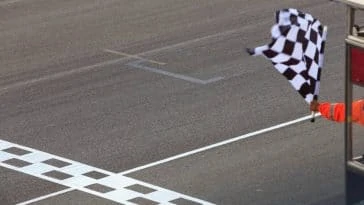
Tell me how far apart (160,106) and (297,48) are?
22.2ft

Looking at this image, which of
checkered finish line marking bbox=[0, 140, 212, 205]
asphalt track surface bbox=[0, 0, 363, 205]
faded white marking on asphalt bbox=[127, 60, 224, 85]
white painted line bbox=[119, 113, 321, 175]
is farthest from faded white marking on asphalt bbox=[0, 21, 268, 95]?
white painted line bbox=[119, 113, 321, 175]

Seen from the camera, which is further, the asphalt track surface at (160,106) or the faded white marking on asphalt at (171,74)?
the faded white marking on asphalt at (171,74)

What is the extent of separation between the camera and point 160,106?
17219 millimetres

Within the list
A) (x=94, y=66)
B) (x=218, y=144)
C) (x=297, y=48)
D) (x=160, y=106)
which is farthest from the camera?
(x=94, y=66)

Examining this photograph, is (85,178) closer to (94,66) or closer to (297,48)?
(94,66)

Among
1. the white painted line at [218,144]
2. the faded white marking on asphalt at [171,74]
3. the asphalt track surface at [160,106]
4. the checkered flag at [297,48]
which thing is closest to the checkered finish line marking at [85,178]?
the asphalt track surface at [160,106]

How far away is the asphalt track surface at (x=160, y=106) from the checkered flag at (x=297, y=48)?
3292 millimetres

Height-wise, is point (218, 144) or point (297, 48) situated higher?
point (297, 48)

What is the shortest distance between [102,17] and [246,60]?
11.5 ft

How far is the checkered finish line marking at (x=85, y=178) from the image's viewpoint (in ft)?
46.3

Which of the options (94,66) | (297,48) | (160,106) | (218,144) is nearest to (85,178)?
(218,144)

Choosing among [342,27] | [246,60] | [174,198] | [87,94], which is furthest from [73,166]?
[342,27]

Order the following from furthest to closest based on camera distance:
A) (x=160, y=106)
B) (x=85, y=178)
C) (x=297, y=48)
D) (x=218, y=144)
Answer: (x=160, y=106)
(x=218, y=144)
(x=85, y=178)
(x=297, y=48)

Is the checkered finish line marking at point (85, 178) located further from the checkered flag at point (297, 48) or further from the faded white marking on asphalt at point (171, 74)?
the checkered flag at point (297, 48)
